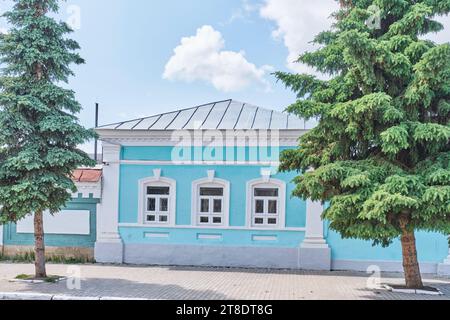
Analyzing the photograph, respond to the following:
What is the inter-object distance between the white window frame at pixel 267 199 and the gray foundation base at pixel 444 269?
440 centimetres

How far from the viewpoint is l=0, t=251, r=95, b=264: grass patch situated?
1358 cm

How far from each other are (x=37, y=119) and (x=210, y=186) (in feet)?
17.4

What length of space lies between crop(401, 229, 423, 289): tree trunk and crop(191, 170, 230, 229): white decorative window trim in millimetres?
5370

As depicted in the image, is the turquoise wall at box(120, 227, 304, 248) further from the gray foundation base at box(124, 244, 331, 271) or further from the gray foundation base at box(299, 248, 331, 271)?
the gray foundation base at box(299, 248, 331, 271)

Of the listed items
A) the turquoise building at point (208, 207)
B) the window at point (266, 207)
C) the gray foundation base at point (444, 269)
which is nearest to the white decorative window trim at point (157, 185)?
the turquoise building at point (208, 207)

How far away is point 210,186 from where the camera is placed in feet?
44.8

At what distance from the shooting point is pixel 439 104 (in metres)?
8.84

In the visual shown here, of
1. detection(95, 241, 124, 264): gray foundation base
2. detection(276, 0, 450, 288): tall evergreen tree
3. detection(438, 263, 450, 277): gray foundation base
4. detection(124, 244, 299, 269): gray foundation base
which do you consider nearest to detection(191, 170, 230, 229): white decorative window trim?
detection(124, 244, 299, 269): gray foundation base

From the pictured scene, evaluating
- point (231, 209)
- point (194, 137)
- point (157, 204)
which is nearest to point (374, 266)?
point (231, 209)

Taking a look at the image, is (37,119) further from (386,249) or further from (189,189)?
(386,249)

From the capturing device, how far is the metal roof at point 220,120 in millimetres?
13695
